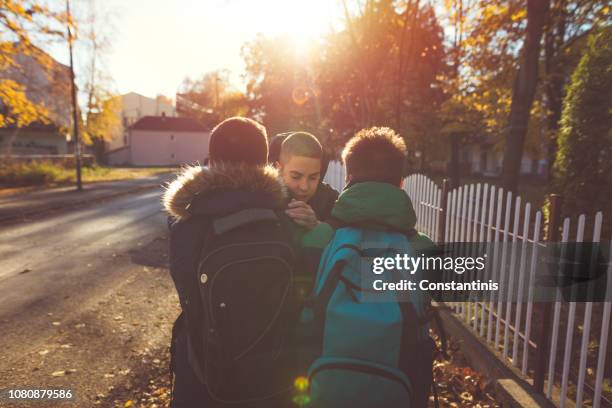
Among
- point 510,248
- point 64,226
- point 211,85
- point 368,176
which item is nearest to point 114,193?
point 64,226

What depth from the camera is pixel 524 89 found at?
9.12 m

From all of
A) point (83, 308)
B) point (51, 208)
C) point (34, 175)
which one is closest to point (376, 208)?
point (83, 308)

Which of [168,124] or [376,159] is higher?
[168,124]

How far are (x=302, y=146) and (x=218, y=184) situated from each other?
0.85m

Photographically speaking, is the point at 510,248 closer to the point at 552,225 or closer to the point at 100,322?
the point at 552,225

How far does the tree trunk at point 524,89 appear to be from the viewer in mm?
8773

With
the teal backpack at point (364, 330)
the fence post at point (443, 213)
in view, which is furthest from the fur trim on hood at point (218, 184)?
the fence post at point (443, 213)

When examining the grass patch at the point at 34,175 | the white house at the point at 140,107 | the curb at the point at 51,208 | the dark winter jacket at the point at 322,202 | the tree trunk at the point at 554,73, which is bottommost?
the curb at the point at 51,208

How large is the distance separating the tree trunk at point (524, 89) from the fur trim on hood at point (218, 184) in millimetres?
8998

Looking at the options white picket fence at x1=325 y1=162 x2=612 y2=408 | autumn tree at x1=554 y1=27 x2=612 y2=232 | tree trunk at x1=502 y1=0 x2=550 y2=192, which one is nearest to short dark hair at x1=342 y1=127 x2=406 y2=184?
white picket fence at x1=325 y1=162 x2=612 y2=408

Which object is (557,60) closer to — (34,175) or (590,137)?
(590,137)

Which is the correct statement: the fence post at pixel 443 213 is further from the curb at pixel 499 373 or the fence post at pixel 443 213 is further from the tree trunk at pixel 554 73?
the tree trunk at pixel 554 73

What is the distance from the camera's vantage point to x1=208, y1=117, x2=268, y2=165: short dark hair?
6.10ft

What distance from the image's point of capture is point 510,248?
4406mm
